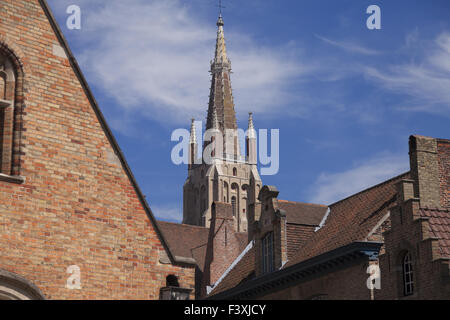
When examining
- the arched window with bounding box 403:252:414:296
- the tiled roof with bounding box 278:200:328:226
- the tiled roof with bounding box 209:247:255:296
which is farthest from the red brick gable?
the tiled roof with bounding box 209:247:255:296

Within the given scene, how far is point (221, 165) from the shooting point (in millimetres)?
124000

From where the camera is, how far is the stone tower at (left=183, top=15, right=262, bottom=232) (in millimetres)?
121750

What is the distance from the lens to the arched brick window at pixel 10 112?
571 inches

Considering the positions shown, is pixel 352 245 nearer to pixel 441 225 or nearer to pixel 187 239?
pixel 441 225

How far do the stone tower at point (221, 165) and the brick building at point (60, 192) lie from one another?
342 feet

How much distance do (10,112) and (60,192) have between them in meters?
1.78

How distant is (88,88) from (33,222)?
10.1 feet

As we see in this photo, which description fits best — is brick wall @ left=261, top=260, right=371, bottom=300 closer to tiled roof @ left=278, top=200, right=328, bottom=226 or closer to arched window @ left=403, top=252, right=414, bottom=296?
arched window @ left=403, top=252, right=414, bottom=296
